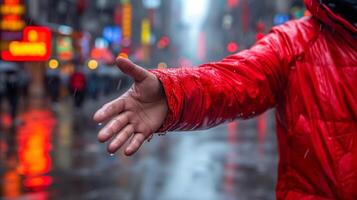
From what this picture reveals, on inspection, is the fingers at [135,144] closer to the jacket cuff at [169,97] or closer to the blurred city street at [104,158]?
the jacket cuff at [169,97]

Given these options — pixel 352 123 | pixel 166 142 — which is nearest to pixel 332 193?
pixel 352 123

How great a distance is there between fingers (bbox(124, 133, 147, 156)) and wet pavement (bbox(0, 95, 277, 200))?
5874 millimetres

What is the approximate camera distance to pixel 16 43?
31.9 meters

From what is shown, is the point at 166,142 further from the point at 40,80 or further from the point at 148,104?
the point at 40,80

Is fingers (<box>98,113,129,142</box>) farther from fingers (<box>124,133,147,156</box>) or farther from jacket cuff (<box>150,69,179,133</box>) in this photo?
jacket cuff (<box>150,69,179,133</box>)

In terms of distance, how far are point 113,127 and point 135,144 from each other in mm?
112

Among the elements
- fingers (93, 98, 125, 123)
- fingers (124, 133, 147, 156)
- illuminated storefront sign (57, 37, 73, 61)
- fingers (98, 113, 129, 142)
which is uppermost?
fingers (93, 98, 125, 123)

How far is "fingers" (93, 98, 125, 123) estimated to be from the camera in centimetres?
203

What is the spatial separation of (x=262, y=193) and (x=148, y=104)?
6.44 m

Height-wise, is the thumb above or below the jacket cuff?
above

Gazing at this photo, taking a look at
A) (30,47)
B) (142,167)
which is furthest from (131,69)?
(30,47)

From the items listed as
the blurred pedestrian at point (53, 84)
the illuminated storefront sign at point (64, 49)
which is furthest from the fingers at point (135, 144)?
the illuminated storefront sign at point (64, 49)

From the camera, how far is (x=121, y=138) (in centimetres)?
201

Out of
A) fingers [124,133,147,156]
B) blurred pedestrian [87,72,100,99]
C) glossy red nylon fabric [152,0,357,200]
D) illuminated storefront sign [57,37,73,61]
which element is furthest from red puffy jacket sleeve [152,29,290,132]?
illuminated storefront sign [57,37,73,61]
